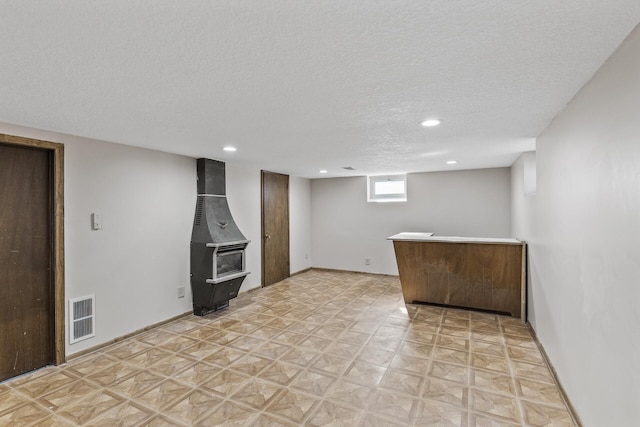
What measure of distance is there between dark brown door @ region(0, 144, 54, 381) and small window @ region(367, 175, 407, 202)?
495 cm

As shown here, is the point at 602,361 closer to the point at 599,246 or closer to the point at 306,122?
the point at 599,246

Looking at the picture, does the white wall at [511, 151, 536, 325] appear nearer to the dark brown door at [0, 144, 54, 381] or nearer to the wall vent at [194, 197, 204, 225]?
the wall vent at [194, 197, 204, 225]

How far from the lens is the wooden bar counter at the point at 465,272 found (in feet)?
12.2

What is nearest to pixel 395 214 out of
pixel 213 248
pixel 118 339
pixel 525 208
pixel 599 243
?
pixel 525 208

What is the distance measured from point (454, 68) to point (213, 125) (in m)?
1.82


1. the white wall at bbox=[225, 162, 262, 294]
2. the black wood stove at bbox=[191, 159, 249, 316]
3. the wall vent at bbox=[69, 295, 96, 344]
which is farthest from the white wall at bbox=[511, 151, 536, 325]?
the wall vent at bbox=[69, 295, 96, 344]

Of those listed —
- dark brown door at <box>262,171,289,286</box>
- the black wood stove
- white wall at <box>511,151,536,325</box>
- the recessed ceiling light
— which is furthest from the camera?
dark brown door at <box>262,171,289,286</box>

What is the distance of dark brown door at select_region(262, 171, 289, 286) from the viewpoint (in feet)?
17.7

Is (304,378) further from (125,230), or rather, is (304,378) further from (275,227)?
(275,227)

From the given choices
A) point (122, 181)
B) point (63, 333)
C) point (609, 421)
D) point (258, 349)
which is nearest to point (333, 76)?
point (609, 421)

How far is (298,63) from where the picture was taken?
1457 millimetres

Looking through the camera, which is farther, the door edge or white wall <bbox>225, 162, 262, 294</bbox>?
white wall <bbox>225, 162, 262, 294</bbox>

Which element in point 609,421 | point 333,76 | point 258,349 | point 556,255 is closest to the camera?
point 609,421

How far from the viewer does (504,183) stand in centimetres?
514
